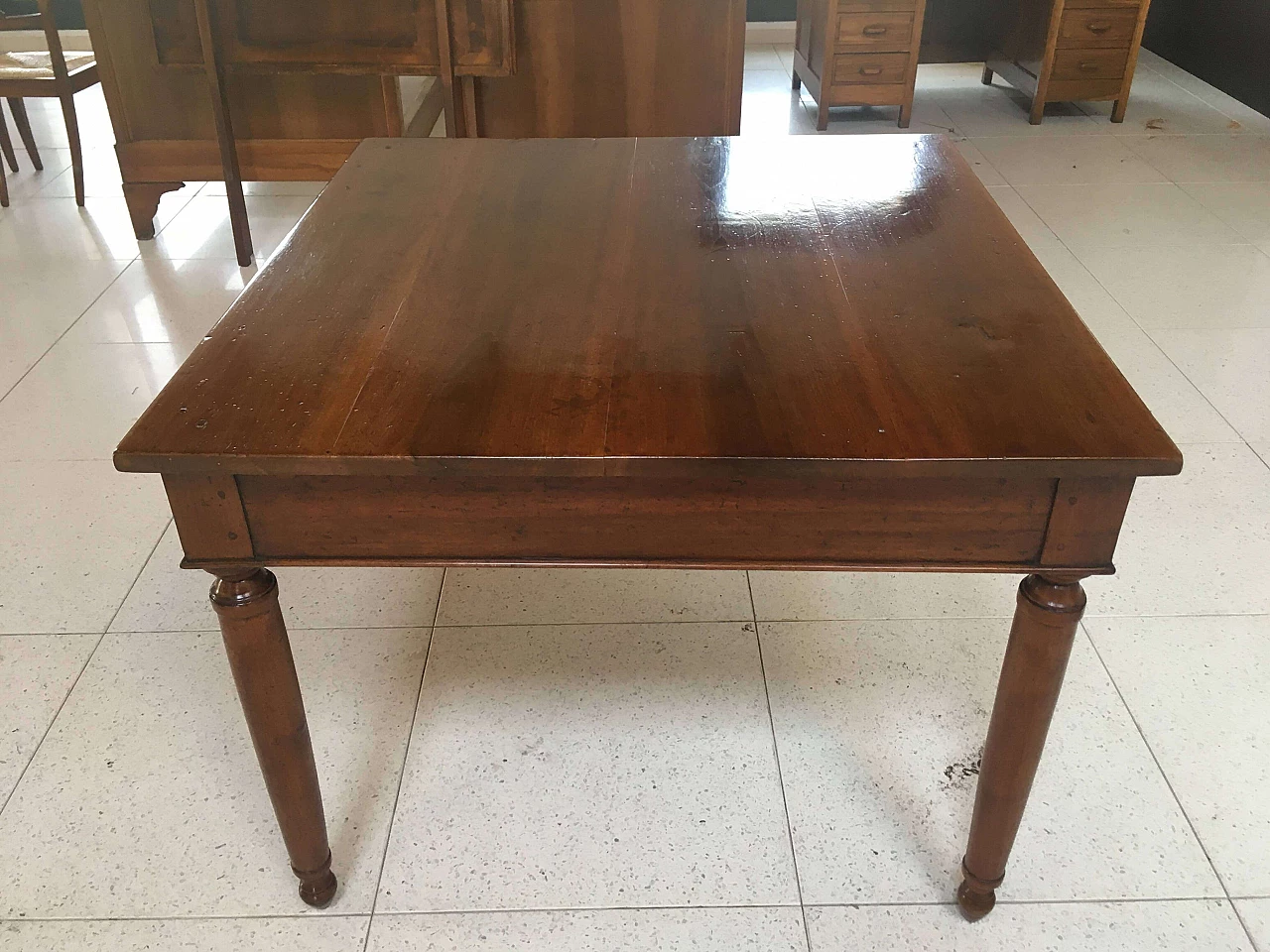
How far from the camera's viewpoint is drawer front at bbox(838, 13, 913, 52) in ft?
13.3

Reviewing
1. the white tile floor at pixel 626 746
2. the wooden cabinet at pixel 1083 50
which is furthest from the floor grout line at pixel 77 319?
the wooden cabinet at pixel 1083 50

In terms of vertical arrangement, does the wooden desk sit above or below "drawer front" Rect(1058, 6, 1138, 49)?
above

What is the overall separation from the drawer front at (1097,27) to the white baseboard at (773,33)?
1.63 metres

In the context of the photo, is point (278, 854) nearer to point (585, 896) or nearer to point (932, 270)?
point (585, 896)

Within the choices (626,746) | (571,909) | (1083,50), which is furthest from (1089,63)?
(571,909)

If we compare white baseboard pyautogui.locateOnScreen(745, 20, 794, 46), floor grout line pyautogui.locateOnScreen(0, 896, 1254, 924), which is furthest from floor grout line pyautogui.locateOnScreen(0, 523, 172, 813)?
white baseboard pyautogui.locateOnScreen(745, 20, 794, 46)

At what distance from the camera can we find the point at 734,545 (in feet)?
3.58

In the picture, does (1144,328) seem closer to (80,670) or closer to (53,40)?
(80,670)

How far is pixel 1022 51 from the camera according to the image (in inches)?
176

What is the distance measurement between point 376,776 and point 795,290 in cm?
89

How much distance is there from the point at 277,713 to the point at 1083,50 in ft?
13.6

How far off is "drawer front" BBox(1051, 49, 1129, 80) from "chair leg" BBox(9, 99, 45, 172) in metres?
3.73

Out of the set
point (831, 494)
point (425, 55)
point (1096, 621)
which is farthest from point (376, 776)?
point (425, 55)

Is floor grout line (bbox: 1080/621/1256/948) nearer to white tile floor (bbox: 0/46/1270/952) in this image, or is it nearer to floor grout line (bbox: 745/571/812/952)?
white tile floor (bbox: 0/46/1270/952)
